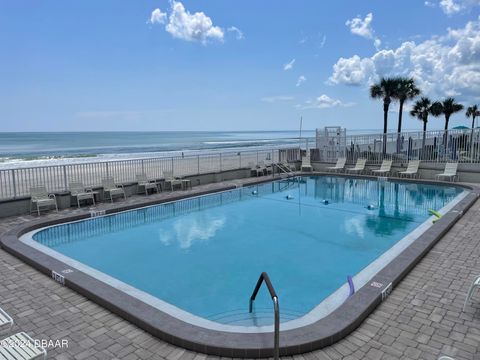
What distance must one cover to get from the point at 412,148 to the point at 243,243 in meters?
11.2

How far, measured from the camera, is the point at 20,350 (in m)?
2.80

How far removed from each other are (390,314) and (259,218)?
607cm

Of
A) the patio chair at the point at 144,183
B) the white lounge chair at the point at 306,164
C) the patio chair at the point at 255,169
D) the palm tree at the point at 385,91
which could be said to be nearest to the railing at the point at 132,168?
the patio chair at the point at 255,169

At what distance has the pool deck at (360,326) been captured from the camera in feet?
11.0

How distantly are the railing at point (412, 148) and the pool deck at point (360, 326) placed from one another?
33.9 feet

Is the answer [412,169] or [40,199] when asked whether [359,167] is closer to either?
[412,169]

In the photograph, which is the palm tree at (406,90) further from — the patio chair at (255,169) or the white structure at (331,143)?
the patio chair at (255,169)

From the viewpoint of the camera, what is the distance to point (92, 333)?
369cm

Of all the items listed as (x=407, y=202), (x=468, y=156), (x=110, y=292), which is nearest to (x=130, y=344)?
(x=110, y=292)

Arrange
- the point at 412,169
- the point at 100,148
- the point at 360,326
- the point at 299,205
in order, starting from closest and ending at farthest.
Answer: the point at 360,326 → the point at 299,205 → the point at 412,169 → the point at 100,148

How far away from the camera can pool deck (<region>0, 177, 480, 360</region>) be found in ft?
11.0

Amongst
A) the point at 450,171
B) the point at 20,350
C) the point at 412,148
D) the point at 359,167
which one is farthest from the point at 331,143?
the point at 20,350

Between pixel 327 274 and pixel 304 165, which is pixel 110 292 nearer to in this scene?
pixel 327 274

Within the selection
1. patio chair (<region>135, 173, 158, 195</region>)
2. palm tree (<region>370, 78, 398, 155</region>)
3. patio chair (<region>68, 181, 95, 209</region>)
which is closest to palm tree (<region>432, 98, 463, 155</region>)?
palm tree (<region>370, 78, 398, 155</region>)
